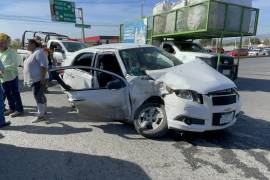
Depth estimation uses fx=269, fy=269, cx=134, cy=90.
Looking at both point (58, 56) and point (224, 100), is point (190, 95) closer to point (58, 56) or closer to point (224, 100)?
point (224, 100)

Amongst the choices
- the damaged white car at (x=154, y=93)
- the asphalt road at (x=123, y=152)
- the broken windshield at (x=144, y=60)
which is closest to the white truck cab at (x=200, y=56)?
the broken windshield at (x=144, y=60)

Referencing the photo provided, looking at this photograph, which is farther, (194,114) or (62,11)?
(62,11)

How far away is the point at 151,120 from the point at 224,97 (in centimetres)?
127

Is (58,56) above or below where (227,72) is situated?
above

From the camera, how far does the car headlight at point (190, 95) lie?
4133 millimetres

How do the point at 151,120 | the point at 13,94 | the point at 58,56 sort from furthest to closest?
1. the point at 58,56
2. the point at 13,94
3. the point at 151,120

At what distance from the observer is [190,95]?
416cm

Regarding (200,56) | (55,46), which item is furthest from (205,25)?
(55,46)

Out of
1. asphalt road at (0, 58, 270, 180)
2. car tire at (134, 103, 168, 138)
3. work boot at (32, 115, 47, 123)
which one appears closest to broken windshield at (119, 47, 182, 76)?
car tire at (134, 103, 168, 138)

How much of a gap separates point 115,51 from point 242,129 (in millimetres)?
2890

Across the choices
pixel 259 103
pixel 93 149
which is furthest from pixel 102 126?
pixel 259 103

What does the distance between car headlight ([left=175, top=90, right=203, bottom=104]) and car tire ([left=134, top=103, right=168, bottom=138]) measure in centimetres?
48

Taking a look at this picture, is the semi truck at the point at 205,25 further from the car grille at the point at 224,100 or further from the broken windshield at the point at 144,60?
the car grille at the point at 224,100

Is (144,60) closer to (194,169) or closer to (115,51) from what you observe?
(115,51)
